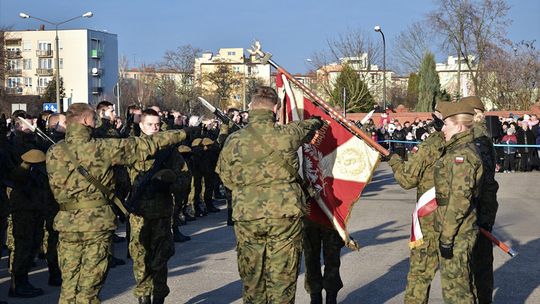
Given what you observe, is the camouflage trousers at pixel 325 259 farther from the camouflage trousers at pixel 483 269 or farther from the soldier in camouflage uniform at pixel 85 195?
the soldier in camouflage uniform at pixel 85 195

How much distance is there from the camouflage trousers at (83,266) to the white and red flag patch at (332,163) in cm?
216

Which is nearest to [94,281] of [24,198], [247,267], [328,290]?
[247,267]

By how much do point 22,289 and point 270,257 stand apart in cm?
379

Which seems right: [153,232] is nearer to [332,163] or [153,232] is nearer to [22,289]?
[332,163]

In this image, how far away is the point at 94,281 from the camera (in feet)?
21.6

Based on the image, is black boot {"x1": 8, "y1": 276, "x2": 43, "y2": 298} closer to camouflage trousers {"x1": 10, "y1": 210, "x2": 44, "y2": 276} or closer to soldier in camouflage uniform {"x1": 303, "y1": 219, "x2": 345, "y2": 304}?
camouflage trousers {"x1": 10, "y1": 210, "x2": 44, "y2": 276}

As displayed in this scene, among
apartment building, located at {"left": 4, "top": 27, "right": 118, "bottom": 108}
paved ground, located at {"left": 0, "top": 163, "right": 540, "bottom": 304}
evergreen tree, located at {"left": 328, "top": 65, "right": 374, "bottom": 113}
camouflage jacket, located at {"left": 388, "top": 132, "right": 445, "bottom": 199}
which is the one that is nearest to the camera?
camouflage jacket, located at {"left": 388, "top": 132, "right": 445, "bottom": 199}

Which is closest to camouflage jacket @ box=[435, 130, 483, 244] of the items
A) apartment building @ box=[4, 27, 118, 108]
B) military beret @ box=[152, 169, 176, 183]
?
military beret @ box=[152, 169, 176, 183]

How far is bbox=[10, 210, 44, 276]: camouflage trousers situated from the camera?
9102mm

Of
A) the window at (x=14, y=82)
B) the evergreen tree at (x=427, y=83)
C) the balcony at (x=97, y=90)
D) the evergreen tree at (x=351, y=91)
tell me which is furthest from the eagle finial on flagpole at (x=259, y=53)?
the window at (x=14, y=82)

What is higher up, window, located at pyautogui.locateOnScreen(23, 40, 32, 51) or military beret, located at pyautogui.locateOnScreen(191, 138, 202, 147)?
window, located at pyautogui.locateOnScreen(23, 40, 32, 51)

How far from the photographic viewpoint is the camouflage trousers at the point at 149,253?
7.89 m

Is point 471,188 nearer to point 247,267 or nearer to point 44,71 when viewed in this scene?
point 247,267

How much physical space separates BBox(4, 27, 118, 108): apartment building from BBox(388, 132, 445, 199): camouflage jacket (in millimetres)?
112426
